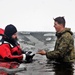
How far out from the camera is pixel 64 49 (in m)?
7.24

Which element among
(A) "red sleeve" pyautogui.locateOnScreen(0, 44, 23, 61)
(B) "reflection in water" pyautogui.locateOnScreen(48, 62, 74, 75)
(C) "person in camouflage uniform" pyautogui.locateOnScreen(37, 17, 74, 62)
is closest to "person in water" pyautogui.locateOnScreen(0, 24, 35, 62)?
(A) "red sleeve" pyautogui.locateOnScreen(0, 44, 23, 61)

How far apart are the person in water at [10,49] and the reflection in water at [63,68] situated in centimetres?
77

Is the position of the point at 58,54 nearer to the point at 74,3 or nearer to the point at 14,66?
the point at 14,66

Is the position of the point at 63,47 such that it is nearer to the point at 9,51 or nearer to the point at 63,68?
the point at 63,68

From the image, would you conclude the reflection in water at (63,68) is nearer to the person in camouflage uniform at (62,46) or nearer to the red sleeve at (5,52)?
the person in camouflage uniform at (62,46)

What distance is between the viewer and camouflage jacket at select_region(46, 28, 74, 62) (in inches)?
285

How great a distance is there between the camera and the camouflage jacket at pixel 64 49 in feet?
23.8

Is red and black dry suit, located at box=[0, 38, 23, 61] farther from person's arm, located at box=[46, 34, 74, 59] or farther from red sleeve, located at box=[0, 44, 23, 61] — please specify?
person's arm, located at box=[46, 34, 74, 59]

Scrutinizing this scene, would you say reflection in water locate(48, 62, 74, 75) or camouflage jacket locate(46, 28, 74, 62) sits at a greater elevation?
camouflage jacket locate(46, 28, 74, 62)

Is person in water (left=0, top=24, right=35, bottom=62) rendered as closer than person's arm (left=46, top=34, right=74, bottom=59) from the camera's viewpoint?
Yes

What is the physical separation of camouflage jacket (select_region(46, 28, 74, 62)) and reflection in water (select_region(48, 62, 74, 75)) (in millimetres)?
193

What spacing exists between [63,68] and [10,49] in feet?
4.18

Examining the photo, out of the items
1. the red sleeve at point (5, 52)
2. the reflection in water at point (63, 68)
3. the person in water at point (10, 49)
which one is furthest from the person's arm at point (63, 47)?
the red sleeve at point (5, 52)

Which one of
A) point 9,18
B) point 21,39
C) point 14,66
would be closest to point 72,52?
point 14,66
